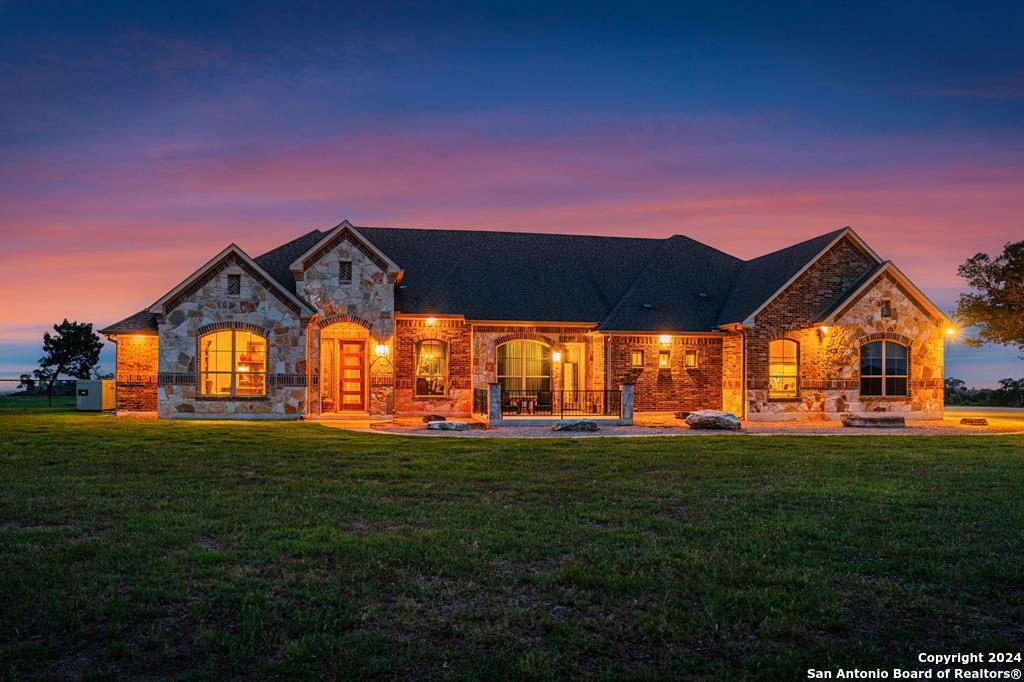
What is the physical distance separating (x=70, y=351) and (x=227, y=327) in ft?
74.4

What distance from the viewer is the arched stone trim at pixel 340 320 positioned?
24.1 metres

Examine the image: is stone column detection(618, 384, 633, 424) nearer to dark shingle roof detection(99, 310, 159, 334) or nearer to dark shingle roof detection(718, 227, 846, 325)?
dark shingle roof detection(718, 227, 846, 325)

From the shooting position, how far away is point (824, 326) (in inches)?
964

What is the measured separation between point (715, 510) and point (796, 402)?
17.3m

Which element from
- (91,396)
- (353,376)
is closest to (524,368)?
(353,376)

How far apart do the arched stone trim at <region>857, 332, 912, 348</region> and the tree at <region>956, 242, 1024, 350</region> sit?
712 centimetres

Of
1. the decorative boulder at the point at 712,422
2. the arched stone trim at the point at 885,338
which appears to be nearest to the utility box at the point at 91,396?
the decorative boulder at the point at 712,422

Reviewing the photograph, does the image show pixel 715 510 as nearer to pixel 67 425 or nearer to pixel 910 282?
pixel 67 425

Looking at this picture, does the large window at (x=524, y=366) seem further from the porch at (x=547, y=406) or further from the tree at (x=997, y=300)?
the tree at (x=997, y=300)

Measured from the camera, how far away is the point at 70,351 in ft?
132

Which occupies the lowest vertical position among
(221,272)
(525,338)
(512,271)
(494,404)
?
(494,404)

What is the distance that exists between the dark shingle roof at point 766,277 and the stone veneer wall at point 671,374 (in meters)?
1.38

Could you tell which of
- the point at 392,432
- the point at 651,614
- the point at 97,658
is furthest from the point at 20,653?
the point at 392,432

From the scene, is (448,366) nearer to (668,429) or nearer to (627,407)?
(627,407)
